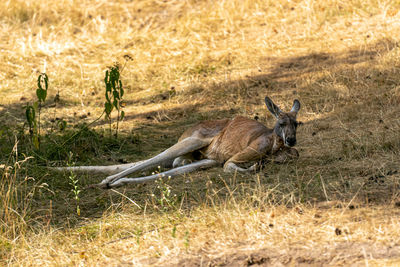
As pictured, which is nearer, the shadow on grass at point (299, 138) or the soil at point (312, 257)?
the soil at point (312, 257)

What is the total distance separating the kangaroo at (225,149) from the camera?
659 cm

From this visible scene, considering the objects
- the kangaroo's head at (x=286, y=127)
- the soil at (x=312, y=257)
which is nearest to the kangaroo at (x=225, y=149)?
the kangaroo's head at (x=286, y=127)

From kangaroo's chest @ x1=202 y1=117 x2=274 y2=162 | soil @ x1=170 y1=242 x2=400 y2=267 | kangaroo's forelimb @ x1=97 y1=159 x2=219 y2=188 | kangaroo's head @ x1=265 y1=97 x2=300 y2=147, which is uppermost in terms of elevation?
kangaroo's head @ x1=265 y1=97 x2=300 y2=147

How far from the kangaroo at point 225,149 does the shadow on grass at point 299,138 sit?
0.18m

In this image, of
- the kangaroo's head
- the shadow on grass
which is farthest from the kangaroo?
the shadow on grass

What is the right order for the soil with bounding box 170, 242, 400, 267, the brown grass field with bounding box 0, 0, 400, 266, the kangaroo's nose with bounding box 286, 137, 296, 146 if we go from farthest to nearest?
1. the kangaroo's nose with bounding box 286, 137, 296, 146
2. the brown grass field with bounding box 0, 0, 400, 266
3. the soil with bounding box 170, 242, 400, 267

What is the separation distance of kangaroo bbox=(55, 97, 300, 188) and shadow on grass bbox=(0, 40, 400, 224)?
181 mm

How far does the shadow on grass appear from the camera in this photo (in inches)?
220

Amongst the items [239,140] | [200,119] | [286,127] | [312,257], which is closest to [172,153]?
[239,140]

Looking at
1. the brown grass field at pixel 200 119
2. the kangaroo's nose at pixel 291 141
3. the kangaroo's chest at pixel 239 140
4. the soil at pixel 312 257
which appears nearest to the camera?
the soil at pixel 312 257

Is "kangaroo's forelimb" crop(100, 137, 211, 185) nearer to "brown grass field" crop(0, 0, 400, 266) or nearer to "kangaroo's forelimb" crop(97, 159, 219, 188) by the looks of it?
"kangaroo's forelimb" crop(97, 159, 219, 188)

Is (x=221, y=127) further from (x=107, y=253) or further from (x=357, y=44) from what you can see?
(x=357, y=44)

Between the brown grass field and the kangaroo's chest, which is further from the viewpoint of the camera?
the kangaroo's chest

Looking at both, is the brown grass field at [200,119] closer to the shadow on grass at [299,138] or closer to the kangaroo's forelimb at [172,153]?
the shadow on grass at [299,138]
